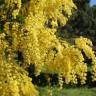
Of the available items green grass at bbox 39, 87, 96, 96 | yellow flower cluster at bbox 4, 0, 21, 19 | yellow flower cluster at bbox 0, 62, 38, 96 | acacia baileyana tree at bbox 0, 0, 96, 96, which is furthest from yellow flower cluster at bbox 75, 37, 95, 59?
green grass at bbox 39, 87, 96, 96

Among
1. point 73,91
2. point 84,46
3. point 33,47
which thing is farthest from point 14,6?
point 73,91

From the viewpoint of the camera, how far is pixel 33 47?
625 cm

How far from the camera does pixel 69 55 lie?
6633 millimetres

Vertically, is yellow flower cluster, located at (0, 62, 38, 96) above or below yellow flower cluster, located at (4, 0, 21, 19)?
below

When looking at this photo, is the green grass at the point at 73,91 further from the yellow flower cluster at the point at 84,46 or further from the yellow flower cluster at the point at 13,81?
the yellow flower cluster at the point at 13,81

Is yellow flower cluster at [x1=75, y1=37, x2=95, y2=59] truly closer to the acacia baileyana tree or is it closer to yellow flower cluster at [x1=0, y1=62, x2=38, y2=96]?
the acacia baileyana tree

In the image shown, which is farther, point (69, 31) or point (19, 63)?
point (69, 31)

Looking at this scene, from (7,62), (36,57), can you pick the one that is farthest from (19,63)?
(36,57)

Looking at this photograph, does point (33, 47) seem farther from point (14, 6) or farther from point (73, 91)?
point (73, 91)

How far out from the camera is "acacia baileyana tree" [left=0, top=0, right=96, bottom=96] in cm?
634

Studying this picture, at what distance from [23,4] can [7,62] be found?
34.8 inches

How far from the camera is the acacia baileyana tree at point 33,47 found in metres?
6.34

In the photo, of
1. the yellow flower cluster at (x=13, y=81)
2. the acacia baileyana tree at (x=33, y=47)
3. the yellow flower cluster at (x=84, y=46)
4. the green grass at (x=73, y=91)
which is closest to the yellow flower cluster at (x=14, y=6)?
the acacia baileyana tree at (x=33, y=47)

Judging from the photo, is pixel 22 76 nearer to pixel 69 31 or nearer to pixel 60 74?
pixel 60 74
